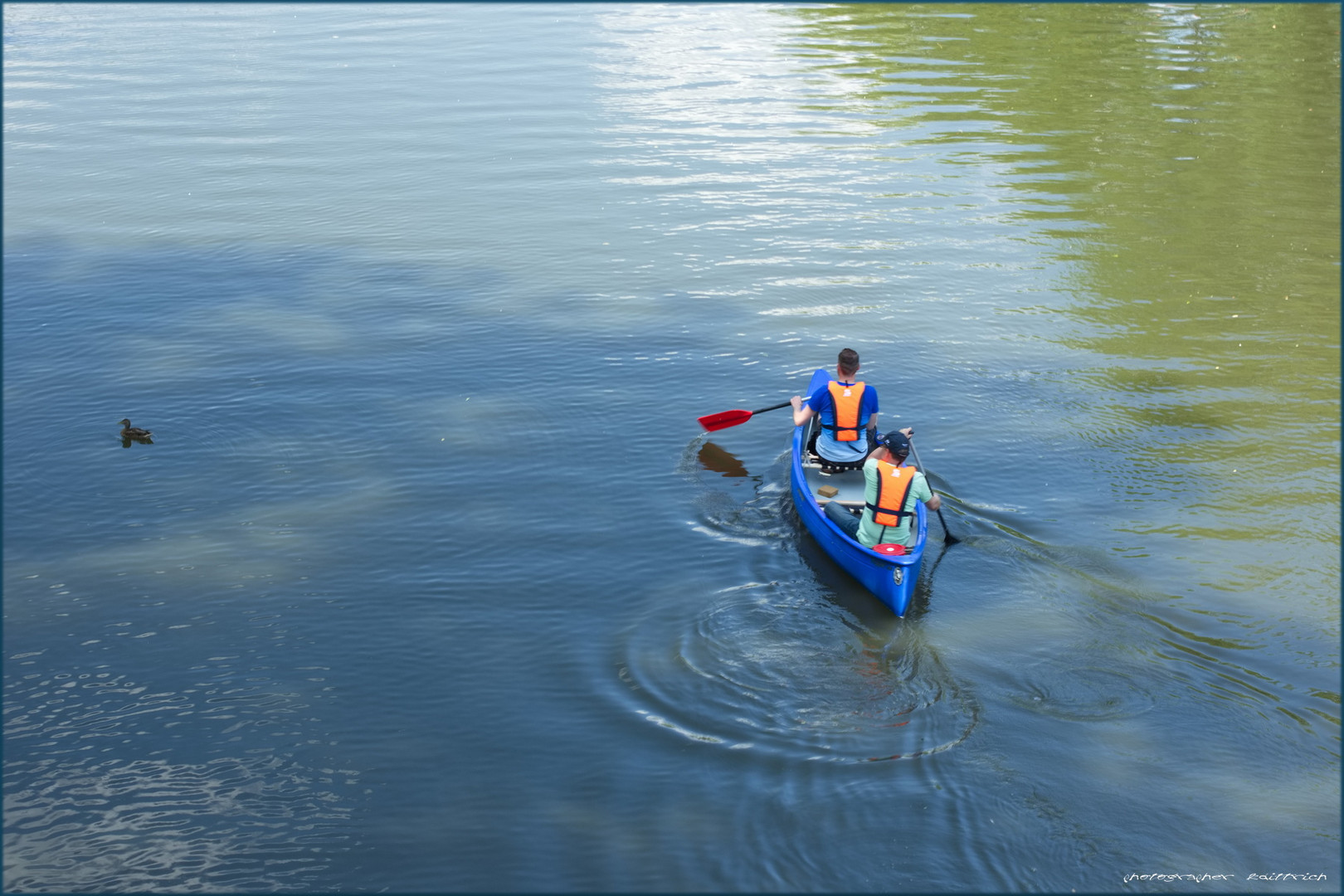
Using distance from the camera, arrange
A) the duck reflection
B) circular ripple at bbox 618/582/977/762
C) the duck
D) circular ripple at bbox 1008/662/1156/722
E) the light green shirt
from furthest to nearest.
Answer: the duck, the duck reflection, the light green shirt, circular ripple at bbox 1008/662/1156/722, circular ripple at bbox 618/582/977/762

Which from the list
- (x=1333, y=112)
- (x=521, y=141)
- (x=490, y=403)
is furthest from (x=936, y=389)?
(x=1333, y=112)

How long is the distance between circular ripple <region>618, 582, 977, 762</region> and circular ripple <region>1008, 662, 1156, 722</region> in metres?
0.56

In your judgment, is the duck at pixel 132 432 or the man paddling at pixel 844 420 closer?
the man paddling at pixel 844 420

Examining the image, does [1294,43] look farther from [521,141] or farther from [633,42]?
[521,141]

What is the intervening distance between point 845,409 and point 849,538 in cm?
215

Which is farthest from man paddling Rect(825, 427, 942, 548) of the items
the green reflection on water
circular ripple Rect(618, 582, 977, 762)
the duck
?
the duck

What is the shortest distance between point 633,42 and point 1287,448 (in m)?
27.5

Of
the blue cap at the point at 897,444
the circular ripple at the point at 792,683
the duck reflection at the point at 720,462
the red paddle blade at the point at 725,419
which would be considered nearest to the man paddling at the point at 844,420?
the duck reflection at the point at 720,462

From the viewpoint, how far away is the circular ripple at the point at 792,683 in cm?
952

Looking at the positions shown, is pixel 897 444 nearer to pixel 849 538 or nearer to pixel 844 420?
pixel 849 538

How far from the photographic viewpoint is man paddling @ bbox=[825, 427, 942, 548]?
1116cm

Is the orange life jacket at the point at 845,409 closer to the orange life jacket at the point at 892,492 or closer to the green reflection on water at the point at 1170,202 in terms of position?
the orange life jacket at the point at 892,492

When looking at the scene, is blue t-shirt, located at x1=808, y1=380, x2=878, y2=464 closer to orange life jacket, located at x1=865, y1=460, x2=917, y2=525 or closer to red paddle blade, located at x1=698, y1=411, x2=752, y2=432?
red paddle blade, located at x1=698, y1=411, x2=752, y2=432

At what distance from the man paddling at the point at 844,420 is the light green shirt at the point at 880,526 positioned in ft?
5.90
